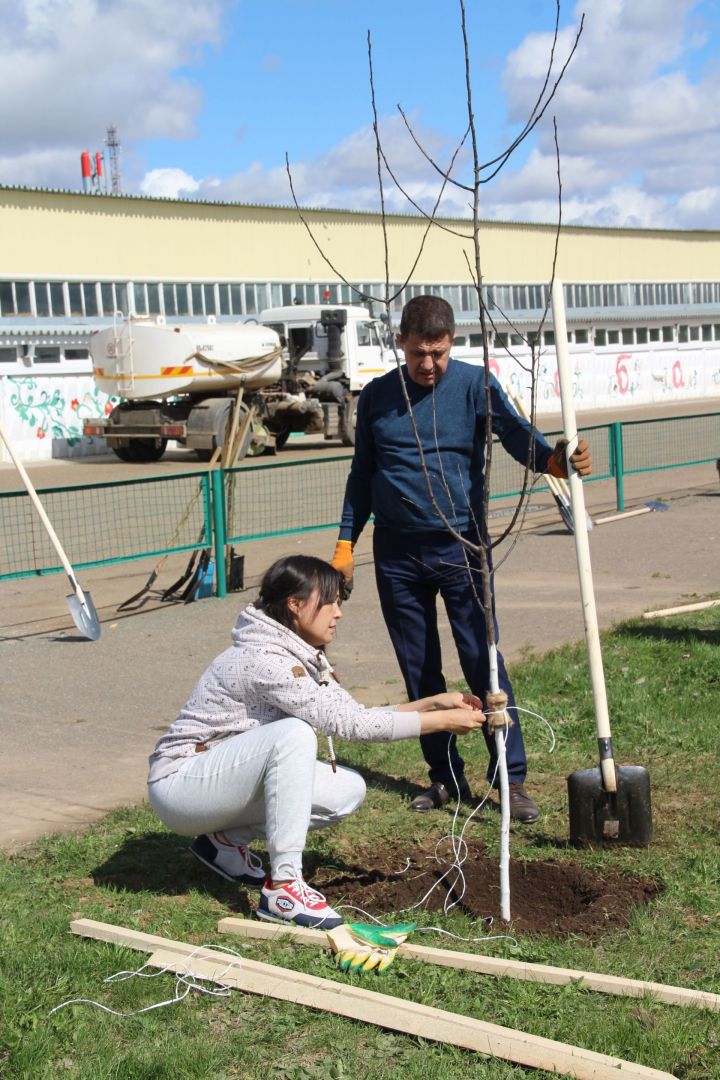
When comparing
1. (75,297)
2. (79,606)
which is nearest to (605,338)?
(75,297)

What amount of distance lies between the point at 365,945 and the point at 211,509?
686 centimetres

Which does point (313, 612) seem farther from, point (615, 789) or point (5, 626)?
point (5, 626)

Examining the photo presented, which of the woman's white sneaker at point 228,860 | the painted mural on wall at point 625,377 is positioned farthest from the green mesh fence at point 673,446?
the painted mural on wall at point 625,377

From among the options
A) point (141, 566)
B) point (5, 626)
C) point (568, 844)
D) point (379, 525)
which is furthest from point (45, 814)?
point (141, 566)

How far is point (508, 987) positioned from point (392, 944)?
0.40 meters

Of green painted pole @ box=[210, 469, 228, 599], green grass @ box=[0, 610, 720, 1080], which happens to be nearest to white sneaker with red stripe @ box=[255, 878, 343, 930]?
green grass @ box=[0, 610, 720, 1080]

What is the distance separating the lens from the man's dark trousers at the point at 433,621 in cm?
511

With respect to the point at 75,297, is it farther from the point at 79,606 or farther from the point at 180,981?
the point at 180,981

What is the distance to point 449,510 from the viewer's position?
16.4 feet

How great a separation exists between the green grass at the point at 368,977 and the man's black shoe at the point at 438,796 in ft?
0.23

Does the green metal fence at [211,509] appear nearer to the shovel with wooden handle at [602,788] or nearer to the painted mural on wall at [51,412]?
the shovel with wooden handle at [602,788]

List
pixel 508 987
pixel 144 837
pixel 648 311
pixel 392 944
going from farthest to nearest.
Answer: pixel 648 311 < pixel 144 837 < pixel 392 944 < pixel 508 987

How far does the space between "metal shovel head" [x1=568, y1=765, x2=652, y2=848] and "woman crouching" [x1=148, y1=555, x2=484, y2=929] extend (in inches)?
32.4

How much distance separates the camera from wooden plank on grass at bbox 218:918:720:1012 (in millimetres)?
3289
